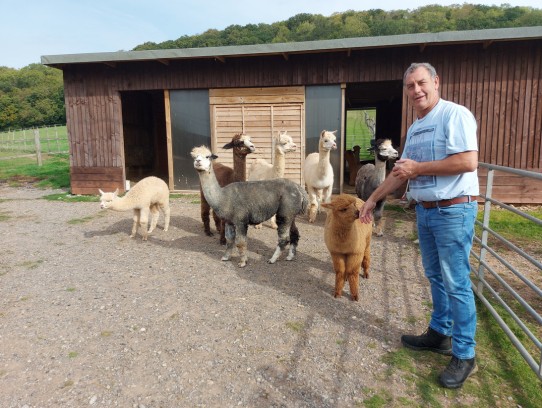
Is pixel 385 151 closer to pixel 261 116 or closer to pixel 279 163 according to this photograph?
pixel 279 163

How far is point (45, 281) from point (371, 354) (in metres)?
3.95

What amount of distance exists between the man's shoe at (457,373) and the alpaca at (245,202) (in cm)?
291

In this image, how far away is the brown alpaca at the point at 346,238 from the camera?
3658 mm

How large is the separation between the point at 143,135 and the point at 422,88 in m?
13.7

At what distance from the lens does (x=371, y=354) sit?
3059 millimetres

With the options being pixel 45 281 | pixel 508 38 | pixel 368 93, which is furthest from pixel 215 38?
pixel 45 281

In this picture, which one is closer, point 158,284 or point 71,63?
point 158,284

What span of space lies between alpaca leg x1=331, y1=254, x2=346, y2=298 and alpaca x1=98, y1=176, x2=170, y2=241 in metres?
3.64

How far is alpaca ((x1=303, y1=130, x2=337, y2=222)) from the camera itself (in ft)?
22.5

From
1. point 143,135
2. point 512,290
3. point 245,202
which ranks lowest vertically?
point 512,290

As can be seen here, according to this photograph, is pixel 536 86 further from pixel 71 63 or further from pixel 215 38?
pixel 215 38

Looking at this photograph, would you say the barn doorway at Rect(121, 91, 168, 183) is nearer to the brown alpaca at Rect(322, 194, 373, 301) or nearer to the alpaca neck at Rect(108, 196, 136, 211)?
the alpaca neck at Rect(108, 196, 136, 211)

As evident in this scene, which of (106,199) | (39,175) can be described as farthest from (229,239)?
(39,175)

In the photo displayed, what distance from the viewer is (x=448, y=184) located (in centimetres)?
244
